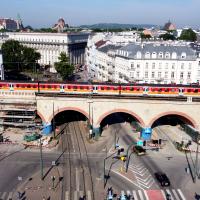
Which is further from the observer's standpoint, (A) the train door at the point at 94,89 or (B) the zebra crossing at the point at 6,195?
(A) the train door at the point at 94,89

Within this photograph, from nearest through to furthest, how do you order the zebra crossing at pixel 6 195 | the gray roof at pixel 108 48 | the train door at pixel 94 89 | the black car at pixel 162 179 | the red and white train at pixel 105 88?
the zebra crossing at pixel 6 195 < the black car at pixel 162 179 < the red and white train at pixel 105 88 < the train door at pixel 94 89 < the gray roof at pixel 108 48

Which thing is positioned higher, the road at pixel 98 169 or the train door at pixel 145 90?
the train door at pixel 145 90

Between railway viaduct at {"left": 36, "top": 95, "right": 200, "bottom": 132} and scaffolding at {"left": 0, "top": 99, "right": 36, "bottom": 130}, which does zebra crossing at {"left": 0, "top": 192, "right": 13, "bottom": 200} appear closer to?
scaffolding at {"left": 0, "top": 99, "right": 36, "bottom": 130}

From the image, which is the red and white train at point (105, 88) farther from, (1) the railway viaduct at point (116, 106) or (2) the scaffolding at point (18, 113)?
(2) the scaffolding at point (18, 113)

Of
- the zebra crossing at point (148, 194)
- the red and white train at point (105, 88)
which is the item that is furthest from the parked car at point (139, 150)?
the zebra crossing at point (148, 194)

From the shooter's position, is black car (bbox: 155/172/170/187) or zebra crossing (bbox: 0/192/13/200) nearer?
zebra crossing (bbox: 0/192/13/200)

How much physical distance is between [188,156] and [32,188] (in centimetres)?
2740

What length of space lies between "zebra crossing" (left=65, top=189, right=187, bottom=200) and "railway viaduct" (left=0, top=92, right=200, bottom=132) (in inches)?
777

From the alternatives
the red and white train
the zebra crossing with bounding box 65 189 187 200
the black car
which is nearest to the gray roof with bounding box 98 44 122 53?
the red and white train

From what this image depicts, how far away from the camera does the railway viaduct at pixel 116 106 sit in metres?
57.8

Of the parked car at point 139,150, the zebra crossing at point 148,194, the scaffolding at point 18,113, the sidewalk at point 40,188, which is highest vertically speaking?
the scaffolding at point 18,113

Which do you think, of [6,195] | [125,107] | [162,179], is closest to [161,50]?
[125,107]

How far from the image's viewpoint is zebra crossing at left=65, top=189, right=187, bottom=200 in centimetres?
3931

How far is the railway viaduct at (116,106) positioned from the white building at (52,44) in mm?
80466
